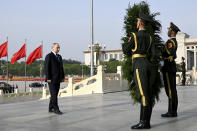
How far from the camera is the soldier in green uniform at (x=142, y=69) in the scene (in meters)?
4.32

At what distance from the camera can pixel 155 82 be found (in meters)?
5.25

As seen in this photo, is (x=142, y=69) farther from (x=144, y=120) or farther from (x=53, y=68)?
Result: (x=53, y=68)

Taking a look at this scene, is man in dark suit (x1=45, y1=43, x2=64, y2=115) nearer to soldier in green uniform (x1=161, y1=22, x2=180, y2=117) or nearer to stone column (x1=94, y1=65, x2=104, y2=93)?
soldier in green uniform (x1=161, y1=22, x2=180, y2=117)

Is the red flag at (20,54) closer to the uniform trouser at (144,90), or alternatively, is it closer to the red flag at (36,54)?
the red flag at (36,54)

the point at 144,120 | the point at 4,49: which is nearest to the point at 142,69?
the point at 144,120

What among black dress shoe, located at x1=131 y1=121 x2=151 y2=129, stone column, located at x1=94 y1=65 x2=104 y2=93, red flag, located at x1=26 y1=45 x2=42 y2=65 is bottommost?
black dress shoe, located at x1=131 y1=121 x2=151 y2=129

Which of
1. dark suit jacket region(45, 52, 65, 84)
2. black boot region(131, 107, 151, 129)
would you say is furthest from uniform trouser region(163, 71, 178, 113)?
dark suit jacket region(45, 52, 65, 84)

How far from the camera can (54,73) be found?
20.7ft

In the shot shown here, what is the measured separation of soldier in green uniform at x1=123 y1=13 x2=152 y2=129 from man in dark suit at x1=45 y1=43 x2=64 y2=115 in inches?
94.3

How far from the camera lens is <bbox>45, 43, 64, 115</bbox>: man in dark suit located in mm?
6289

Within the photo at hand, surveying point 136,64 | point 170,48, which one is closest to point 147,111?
point 136,64

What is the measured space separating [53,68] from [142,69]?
2.71 metres

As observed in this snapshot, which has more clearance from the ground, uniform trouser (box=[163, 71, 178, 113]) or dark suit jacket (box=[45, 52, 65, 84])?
dark suit jacket (box=[45, 52, 65, 84])

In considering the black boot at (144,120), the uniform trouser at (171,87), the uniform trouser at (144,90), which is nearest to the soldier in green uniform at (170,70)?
the uniform trouser at (171,87)
